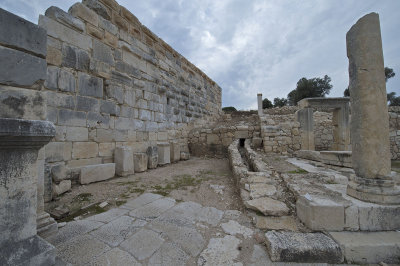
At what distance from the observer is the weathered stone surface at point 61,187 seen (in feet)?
9.50

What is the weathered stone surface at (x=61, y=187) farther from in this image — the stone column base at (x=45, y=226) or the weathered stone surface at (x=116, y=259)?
the weathered stone surface at (x=116, y=259)

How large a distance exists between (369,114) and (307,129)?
6.75 meters

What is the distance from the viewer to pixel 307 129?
329 inches

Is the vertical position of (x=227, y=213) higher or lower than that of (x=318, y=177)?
lower

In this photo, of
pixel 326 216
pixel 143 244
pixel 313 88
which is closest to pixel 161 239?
pixel 143 244

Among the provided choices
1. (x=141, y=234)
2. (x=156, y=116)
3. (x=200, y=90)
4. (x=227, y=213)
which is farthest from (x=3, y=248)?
(x=200, y=90)

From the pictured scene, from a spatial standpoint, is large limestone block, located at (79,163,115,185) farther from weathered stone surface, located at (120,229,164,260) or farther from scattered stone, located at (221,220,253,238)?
scattered stone, located at (221,220,253,238)

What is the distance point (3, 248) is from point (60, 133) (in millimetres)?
2778

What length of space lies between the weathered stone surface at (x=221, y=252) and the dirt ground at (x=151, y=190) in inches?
32.0

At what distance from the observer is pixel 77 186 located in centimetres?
334

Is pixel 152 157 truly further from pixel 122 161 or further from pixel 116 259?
pixel 116 259

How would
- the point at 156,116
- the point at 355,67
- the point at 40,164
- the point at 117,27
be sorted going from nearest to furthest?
the point at 40,164 < the point at 355,67 < the point at 117,27 < the point at 156,116

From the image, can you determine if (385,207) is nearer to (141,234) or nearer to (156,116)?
(141,234)

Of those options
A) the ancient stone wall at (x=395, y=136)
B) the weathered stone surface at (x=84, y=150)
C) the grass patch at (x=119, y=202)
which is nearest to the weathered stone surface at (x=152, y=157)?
the weathered stone surface at (x=84, y=150)
